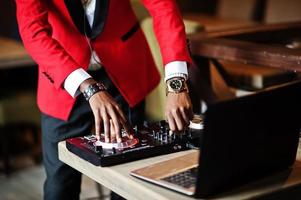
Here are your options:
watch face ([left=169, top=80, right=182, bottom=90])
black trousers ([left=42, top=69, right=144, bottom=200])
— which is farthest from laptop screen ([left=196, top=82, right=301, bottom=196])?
black trousers ([left=42, top=69, right=144, bottom=200])

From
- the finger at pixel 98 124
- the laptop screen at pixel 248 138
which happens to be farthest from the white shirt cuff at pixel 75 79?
the laptop screen at pixel 248 138

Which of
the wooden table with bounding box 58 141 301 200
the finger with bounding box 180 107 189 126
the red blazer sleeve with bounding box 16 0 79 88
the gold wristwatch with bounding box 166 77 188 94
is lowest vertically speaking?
the wooden table with bounding box 58 141 301 200

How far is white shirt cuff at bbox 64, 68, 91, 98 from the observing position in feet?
4.97

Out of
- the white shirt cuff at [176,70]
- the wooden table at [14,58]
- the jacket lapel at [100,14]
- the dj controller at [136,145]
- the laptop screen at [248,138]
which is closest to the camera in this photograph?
the laptop screen at [248,138]

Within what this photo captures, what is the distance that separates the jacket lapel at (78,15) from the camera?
1665 mm

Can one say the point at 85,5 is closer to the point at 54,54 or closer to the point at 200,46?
the point at 54,54

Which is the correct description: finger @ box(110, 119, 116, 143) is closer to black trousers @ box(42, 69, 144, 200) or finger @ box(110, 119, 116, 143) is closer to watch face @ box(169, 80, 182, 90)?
watch face @ box(169, 80, 182, 90)

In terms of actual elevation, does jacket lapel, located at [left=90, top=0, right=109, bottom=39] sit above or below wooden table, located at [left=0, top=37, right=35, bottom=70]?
above

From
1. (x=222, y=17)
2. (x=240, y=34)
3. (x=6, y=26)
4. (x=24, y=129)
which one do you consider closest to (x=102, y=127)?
(x=240, y=34)

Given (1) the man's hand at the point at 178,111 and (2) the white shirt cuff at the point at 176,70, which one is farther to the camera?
(2) the white shirt cuff at the point at 176,70

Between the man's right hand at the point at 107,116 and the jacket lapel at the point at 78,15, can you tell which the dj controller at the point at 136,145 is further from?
the jacket lapel at the point at 78,15

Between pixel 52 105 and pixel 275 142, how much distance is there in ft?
2.52

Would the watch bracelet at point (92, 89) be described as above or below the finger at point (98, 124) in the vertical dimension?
Result: above

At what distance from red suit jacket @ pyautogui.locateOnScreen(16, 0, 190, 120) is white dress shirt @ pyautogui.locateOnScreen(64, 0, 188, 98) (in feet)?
0.05
